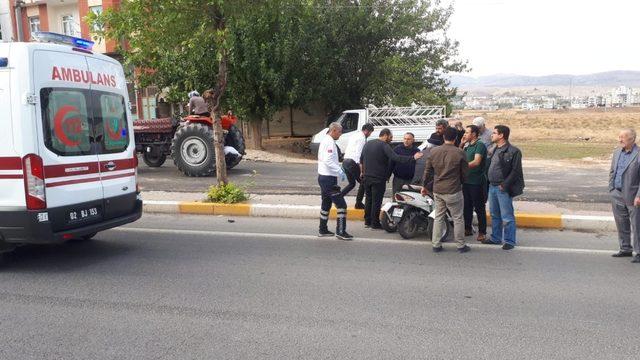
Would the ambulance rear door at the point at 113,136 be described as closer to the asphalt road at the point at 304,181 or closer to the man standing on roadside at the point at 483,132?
the asphalt road at the point at 304,181

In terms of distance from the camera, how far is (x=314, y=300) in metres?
5.35

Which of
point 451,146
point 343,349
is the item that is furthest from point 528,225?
point 343,349

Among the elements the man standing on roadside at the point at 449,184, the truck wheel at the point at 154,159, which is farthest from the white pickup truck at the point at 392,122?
the man standing on roadside at the point at 449,184

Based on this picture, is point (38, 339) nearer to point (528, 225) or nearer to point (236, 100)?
point (528, 225)

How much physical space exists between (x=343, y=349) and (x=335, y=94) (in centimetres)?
1794

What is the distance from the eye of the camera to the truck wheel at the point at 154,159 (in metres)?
15.5

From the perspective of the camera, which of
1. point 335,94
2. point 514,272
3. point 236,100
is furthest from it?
point 335,94

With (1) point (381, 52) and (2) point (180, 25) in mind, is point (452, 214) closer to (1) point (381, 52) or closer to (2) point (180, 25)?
(2) point (180, 25)

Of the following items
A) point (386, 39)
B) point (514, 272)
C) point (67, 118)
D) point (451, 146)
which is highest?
point (386, 39)

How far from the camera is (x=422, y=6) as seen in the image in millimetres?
22422

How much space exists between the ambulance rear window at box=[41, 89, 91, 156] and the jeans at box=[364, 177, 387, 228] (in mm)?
4092

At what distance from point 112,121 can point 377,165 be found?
152 inches

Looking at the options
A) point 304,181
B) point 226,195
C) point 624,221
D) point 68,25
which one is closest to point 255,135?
point 304,181

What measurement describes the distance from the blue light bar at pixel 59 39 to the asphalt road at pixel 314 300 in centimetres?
265
